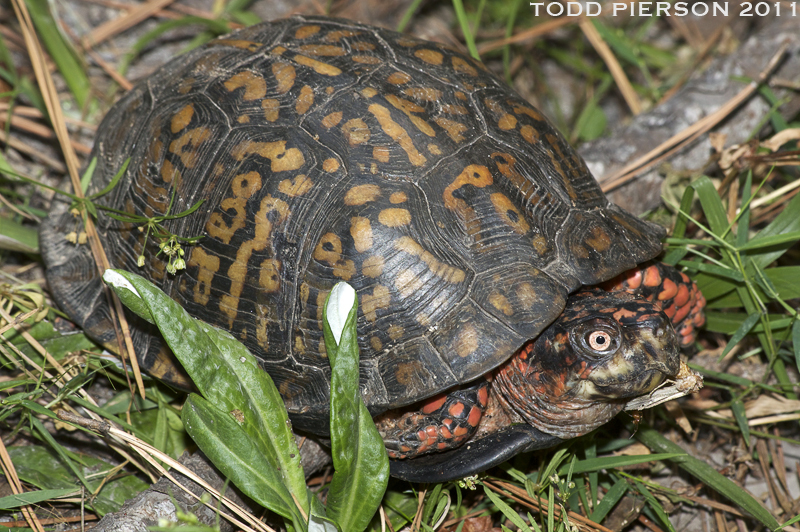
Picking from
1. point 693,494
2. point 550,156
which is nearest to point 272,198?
point 550,156

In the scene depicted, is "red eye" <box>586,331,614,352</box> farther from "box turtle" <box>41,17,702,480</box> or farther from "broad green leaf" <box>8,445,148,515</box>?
"broad green leaf" <box>8,445,148,515</box>

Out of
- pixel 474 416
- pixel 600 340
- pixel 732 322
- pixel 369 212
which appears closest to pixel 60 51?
pixel 369 212

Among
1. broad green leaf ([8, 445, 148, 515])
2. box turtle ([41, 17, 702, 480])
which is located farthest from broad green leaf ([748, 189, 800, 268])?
broad green leaf ([8, 445, 148, 515])

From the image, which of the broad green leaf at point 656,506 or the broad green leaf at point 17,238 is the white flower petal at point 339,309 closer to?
the broad green leaf at point 656,506

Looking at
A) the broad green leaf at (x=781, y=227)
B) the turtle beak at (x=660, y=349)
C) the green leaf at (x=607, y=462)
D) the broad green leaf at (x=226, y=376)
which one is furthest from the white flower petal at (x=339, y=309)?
the broad green leaf at (x=781, y=227)

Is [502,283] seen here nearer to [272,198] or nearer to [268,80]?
[272,198]

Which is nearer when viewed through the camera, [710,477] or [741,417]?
[710,477]

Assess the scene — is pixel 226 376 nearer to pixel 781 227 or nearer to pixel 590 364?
pixel 590 364
